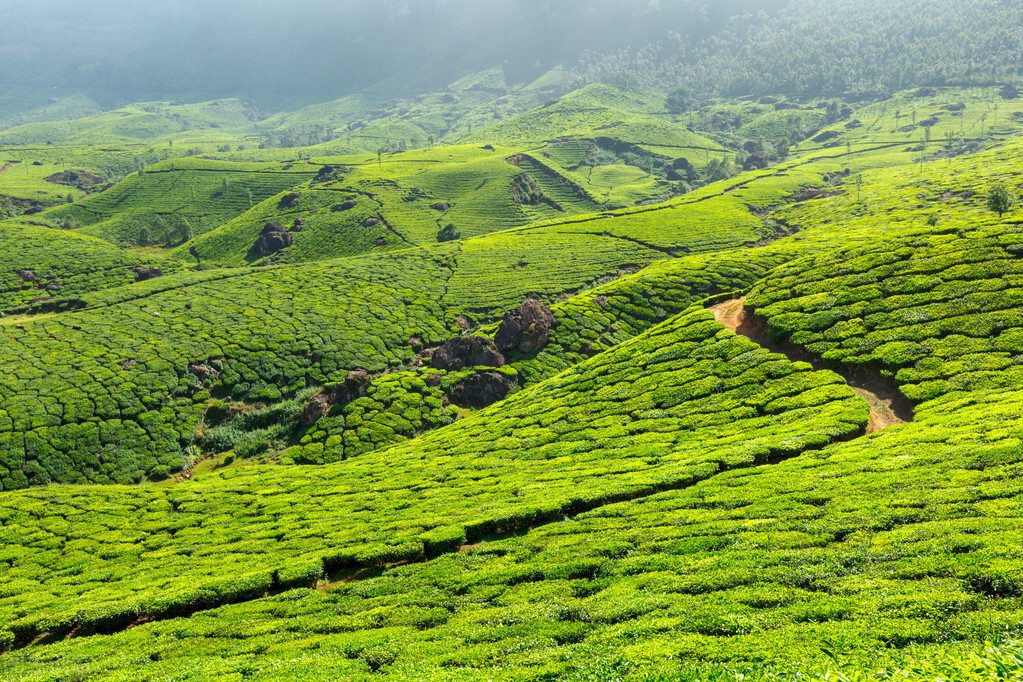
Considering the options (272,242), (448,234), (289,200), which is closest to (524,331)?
(448,234)

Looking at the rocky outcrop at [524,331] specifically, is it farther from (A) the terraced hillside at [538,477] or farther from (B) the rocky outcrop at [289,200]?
(B) the rocky outcrop at [289,200]

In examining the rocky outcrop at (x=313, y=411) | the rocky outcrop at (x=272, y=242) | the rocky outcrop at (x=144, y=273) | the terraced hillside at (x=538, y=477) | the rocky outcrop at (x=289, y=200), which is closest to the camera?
the terraced hillside at (x=538, y=477)

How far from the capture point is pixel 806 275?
59500mm

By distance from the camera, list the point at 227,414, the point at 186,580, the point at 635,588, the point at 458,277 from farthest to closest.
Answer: the point at 458,277, the point at 227,414, the point at 186,580, the point at 635,588

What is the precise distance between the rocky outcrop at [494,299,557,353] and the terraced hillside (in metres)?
0.57

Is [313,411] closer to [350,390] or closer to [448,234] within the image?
[350,390]

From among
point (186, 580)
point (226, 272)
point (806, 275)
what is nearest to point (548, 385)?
point (806, 275)

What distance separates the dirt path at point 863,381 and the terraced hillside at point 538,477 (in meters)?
0.34

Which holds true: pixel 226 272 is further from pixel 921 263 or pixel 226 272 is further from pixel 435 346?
pixel 921 263

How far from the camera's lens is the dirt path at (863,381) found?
35.4 meters

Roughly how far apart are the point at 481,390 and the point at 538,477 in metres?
32.5

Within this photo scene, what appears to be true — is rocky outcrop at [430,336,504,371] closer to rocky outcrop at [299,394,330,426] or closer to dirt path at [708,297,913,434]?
rocky outcrop at [299,394,330,426]

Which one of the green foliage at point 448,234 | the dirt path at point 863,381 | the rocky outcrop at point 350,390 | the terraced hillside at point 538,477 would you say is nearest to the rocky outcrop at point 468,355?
the terraced hillside at point 538,477

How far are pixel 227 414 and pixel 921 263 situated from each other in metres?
82.8
